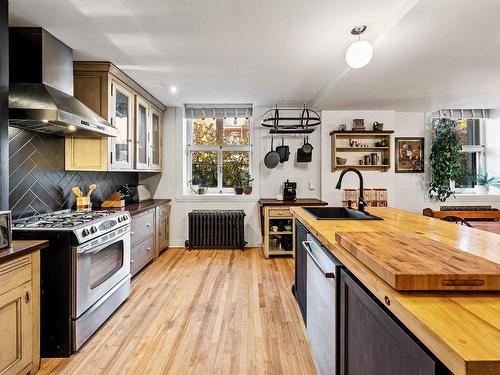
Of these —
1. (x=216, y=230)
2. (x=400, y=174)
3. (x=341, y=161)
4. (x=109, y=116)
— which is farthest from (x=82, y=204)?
(x=400, y=174)

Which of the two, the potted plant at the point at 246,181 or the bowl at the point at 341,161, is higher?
the bowl at the point at 341,161

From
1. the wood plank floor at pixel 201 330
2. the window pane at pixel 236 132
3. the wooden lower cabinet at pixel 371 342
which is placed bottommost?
the wood plank floor at pixel 201 330

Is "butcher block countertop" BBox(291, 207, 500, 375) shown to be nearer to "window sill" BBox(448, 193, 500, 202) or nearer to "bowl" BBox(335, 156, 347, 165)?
"bowl" BBox(335, 156, 347, 165)

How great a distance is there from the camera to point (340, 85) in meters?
3.66

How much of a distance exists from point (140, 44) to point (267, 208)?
2663 millimetres

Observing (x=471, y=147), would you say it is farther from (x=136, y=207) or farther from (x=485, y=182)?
(x=136, y=207)

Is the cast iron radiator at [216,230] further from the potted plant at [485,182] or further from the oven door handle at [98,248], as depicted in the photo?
the potted plant at [485,182]

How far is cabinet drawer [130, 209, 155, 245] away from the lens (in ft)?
11.2

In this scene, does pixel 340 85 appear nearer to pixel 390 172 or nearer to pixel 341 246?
pixel 390 172

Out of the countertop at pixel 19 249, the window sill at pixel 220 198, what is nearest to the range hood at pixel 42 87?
the countertop at pixel 19 249

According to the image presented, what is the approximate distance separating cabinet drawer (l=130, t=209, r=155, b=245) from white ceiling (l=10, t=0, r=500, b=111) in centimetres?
167

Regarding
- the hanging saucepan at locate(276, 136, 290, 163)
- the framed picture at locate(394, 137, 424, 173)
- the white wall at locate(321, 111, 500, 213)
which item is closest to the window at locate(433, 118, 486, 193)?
the white wall at locate(321, 111, 500, 213)

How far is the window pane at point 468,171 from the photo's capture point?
523 cm

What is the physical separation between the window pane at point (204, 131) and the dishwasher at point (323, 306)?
3571 millimetres
